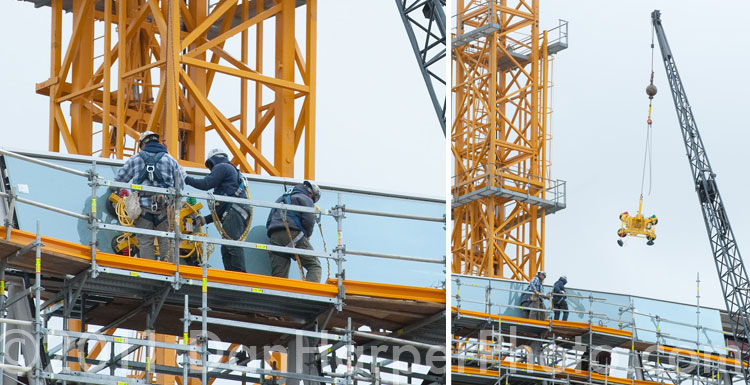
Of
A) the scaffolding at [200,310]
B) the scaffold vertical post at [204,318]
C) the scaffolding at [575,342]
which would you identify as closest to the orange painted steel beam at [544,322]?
the scaffolding at [575,342]

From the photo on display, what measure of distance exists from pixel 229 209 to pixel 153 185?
3.75 ft

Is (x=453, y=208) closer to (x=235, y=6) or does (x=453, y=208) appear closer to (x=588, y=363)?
(x=588, y=363)

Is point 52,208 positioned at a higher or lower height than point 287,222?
lower

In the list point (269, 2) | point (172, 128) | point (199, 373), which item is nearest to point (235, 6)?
point (269, 2)

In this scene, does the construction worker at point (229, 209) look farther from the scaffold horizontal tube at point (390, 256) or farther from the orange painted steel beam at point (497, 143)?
the orange painted steel beam at point (497, 143)

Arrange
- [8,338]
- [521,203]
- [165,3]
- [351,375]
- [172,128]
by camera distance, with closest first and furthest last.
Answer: [8,338] → [351,375] → [172,128] → [165,3] → [521,203]

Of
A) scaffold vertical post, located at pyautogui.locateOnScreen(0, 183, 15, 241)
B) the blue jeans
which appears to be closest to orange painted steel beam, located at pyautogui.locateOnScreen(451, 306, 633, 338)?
the blue jeans

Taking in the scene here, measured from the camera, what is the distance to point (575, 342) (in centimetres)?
4247

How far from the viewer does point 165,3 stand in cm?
3269

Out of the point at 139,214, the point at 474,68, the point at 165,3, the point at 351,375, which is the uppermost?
the point at 474,68

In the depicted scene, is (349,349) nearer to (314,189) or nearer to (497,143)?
(314,189)

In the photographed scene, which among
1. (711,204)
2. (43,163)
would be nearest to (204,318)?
(43,163)

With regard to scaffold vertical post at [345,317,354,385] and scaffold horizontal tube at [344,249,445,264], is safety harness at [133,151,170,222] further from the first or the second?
scaffold vertical post at [345,317,354,385]

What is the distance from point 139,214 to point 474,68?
34.9m
